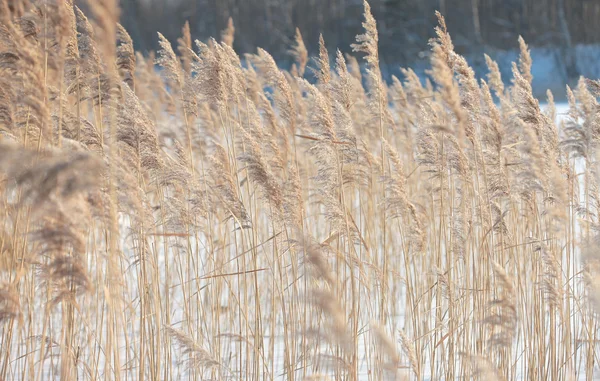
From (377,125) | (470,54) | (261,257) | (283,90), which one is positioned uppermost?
(470,54)

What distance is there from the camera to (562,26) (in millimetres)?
20891

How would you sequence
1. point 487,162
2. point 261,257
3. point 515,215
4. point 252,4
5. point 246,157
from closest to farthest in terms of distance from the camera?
point 246,157, point 487,162, point 515,215, point 261,257, point 252,4

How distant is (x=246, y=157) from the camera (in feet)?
7.48

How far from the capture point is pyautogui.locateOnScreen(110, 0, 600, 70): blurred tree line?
2089cm

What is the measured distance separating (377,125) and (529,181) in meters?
2.27

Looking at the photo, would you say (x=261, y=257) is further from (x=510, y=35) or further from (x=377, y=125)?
(x=510, y=35)

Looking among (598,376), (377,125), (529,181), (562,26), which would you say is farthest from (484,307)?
(562,26)

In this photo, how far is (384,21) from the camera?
22.0 m

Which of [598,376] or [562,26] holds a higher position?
[562,26]

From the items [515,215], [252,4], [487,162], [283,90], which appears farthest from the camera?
[252,4]

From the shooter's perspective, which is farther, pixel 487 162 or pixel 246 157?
pixel 487 162

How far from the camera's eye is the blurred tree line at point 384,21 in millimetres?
20891

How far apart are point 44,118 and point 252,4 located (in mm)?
21840

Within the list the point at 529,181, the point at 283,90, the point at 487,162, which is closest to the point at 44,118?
the point at 283,90
